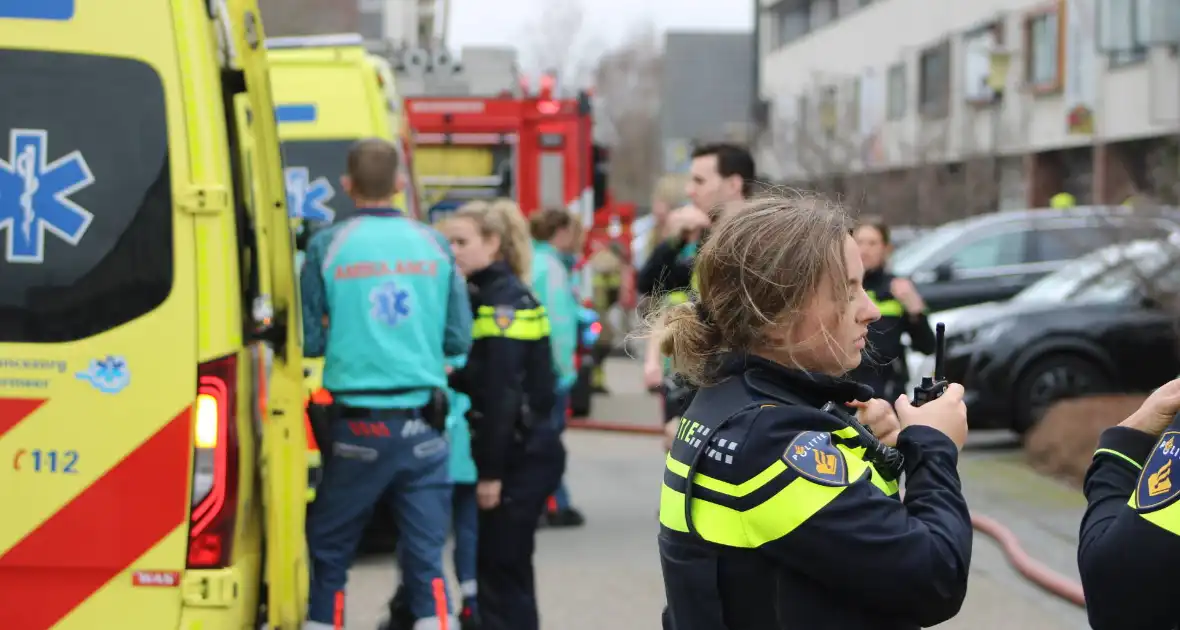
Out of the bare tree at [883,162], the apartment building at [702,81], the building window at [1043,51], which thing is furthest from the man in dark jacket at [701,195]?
the apartment building at [702,81]

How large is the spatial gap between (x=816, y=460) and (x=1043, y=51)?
32.8 m

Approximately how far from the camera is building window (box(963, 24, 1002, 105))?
115 feet

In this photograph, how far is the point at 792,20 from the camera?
57.2m

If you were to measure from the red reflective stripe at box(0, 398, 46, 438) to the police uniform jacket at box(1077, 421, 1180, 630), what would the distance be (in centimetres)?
248

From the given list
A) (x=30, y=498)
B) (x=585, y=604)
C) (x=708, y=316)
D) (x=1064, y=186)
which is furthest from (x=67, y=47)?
(x=1064, y=186)

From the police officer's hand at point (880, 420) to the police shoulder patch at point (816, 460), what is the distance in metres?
0.28

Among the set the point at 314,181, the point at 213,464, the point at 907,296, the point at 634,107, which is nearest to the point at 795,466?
the point at 213,464

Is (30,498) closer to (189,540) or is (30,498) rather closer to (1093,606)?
(189,540)

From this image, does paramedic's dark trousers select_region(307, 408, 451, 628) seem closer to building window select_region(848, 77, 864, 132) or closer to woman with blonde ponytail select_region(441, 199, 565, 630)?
woman with blonde ponytail select_region(441, 199, 565, 630)

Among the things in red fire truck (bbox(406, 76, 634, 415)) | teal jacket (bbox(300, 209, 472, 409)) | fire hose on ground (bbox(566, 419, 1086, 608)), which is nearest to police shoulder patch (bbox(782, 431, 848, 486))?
teal jacket (bbox(300, 209, 472, 409))

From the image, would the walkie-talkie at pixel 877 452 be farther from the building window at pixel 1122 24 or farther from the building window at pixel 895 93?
the building window at pixel 895 93

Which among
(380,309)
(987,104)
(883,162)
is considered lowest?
(380,309)

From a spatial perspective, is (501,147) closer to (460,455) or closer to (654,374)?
(460,455)

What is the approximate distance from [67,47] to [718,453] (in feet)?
7.45
